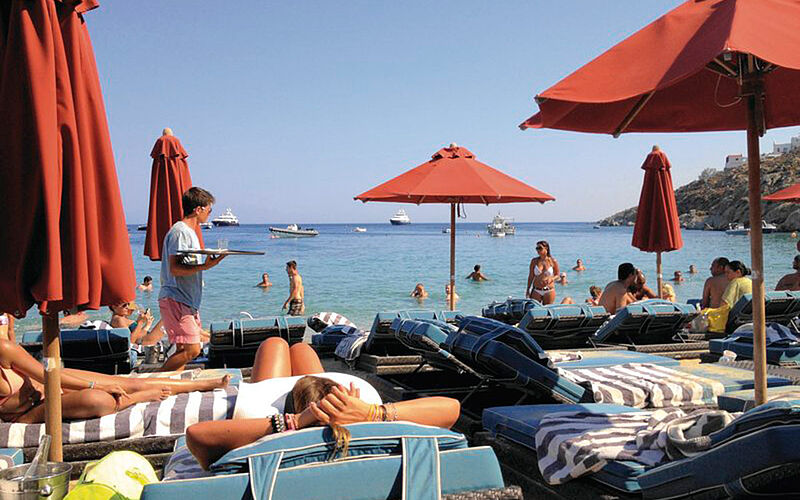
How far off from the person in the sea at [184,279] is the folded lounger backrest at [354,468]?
10.5 ft

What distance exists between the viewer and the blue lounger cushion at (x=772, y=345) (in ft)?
19.3

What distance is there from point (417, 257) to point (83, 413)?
151ft

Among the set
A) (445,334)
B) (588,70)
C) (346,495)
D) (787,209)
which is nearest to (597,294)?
(445,334)

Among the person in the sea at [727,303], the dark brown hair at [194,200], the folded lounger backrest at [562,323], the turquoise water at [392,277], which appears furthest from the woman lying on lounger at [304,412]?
the turquoise water at [392,277]

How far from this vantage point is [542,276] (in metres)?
10.6

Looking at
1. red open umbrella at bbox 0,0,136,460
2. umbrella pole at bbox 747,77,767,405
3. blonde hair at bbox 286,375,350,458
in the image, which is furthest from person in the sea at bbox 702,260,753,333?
red open umbrella at bbox 0,0,136,460

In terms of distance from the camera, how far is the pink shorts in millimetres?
5156

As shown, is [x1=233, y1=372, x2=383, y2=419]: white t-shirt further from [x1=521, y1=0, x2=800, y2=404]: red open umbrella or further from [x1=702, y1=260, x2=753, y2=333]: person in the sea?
[x1=702, y1=260, x2=753, y2=333]: person in the sea

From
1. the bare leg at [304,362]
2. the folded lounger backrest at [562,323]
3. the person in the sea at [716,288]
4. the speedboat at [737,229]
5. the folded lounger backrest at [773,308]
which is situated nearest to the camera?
the bare leg at [304,362]

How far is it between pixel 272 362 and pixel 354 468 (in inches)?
73.8

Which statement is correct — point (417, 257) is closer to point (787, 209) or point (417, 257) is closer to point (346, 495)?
point (787, 209)

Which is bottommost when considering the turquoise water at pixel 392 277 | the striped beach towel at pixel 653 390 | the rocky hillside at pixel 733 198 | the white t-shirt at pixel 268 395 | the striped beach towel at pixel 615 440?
the turquoise water at pixel 392 277

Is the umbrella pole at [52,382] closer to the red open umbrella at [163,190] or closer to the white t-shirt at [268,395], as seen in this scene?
the white t-shirt at [268,395]

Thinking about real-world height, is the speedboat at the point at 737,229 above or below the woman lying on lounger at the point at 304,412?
above
